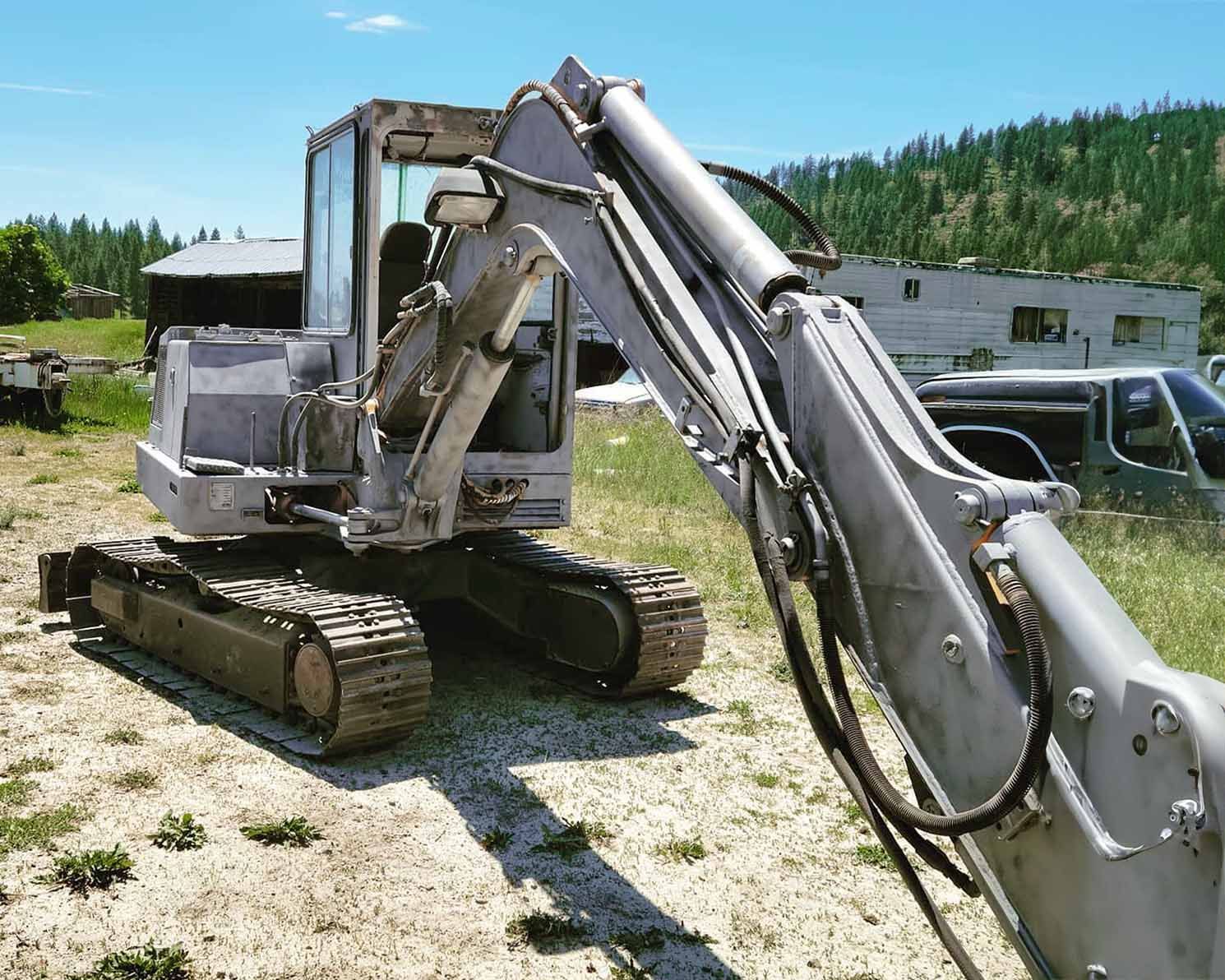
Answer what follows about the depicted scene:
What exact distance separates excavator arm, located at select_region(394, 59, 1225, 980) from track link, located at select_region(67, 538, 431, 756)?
7.22ft

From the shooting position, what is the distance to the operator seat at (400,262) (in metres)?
7.00

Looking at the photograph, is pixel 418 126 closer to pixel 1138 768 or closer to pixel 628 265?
pixel 628 265

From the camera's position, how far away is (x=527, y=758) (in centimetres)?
600

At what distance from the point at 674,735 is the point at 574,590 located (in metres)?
1.13

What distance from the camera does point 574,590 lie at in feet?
23.4

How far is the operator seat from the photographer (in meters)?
7.00

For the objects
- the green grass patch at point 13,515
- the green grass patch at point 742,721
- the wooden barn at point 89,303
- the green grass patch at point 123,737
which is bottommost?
the green grass patch at point 742,721

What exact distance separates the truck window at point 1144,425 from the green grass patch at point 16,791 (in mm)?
10113

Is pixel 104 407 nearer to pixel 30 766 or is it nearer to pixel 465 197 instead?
pixel 30 766

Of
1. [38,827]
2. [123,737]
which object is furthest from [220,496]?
[38,827]

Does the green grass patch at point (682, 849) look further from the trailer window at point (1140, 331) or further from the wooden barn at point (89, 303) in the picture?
the wooden barn at point (89, 303)

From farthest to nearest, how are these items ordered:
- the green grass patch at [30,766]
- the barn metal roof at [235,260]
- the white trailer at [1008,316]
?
the barn metal roof at [235,260]
the white trailer at [1008,316]
the green grass patch at [30,766]

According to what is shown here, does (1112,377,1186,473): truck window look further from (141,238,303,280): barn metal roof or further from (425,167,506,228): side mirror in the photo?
(141,238,303,280): barn metal roof

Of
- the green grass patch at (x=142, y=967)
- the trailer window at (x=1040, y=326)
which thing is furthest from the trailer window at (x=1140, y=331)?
the green grass patch at (x=142, y=967)
